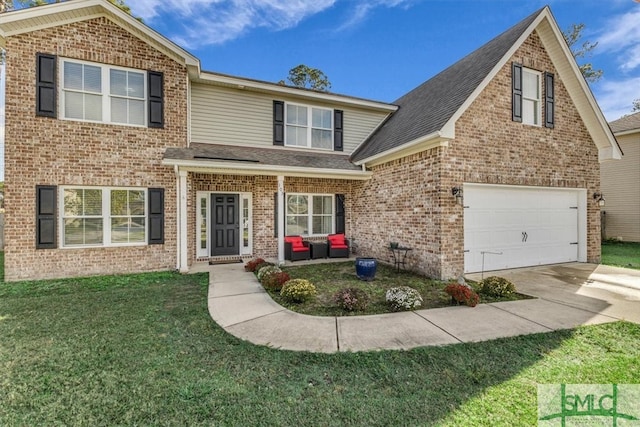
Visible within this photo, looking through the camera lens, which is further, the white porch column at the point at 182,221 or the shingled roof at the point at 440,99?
the white porch column at the point at 182,221

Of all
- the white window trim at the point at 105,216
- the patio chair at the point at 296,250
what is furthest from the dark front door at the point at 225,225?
the white window trim at the point at 105,216

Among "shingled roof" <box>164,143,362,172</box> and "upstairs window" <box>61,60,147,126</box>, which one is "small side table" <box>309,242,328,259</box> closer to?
"shingled roof" <box>164,143,362,172</box>

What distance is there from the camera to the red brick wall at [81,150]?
6.88 metres

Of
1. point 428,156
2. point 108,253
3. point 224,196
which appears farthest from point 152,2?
point 428,156

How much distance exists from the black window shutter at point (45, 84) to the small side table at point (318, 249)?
305 inches

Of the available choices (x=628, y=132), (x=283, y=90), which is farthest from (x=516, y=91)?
(x=628, y=132)

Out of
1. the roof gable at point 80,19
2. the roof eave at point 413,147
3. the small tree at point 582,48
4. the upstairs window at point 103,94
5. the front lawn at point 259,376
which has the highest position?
the small tree at point 582,48

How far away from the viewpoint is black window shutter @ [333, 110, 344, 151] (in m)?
10.8

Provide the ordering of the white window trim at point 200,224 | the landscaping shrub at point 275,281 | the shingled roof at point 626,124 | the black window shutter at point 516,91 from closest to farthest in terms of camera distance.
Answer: the landscaping shrub at point 275,281 < the black window shutter at point 516,91 < the white window trim at point 200,224 < the shingled roof at point 626,124

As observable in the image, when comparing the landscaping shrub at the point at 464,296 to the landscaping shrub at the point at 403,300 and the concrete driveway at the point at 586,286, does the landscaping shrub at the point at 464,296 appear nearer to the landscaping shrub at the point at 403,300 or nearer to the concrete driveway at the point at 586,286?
the landscaping shrub at the point at 403,300

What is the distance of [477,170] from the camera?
729 cm

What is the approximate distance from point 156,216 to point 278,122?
4.92 m

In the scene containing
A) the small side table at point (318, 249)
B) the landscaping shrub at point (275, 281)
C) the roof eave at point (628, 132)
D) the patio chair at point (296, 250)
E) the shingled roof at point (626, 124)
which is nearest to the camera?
the landscaping shrub at point (275, 281)

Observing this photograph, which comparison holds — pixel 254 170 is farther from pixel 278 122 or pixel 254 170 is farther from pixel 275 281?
pixel 275 281
